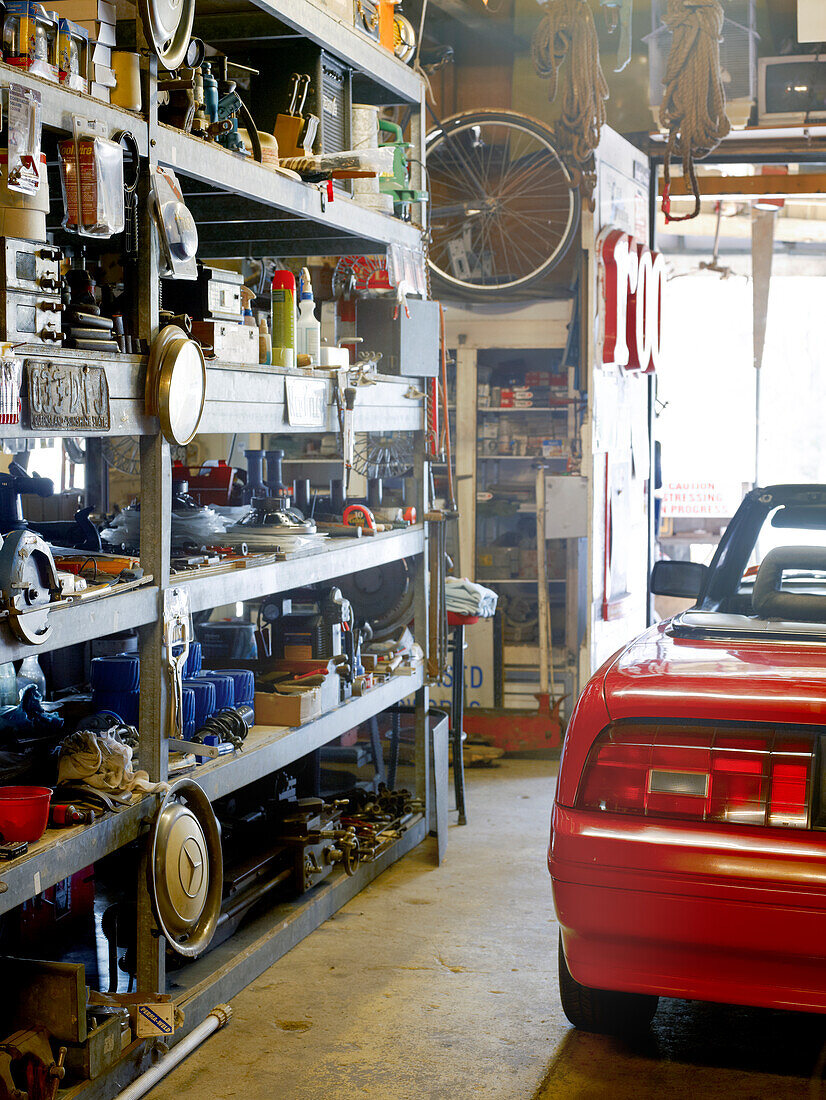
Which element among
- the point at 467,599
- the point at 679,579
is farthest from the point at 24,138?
the point at 467,599

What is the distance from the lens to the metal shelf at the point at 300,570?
309cm

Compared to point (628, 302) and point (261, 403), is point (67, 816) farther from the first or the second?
point (628, 302)

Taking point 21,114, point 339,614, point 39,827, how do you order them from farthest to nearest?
point 339,614 → point 39,827 → point 21,114

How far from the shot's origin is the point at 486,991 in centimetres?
339

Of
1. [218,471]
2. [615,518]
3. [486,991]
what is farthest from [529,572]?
[486,991]

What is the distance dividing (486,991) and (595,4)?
5.54 m

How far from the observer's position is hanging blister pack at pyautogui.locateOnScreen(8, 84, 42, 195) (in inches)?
88.6

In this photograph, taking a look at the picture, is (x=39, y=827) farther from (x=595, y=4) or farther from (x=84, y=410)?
(x=595, y=4)

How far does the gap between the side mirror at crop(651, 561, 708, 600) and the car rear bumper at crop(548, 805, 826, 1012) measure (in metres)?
1.26

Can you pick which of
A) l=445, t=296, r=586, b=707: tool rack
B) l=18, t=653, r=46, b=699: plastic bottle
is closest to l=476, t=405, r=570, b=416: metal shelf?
l=445, t=296, r=586, b=707: tool rack

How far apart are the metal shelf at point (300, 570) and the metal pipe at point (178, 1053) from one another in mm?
1037

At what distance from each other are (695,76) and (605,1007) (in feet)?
13.9

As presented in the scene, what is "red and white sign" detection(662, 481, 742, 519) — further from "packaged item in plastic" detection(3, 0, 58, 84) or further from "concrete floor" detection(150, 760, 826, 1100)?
"packaged item in plastic" detection(3, 0, 58, 84)

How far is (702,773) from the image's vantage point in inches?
94.6
